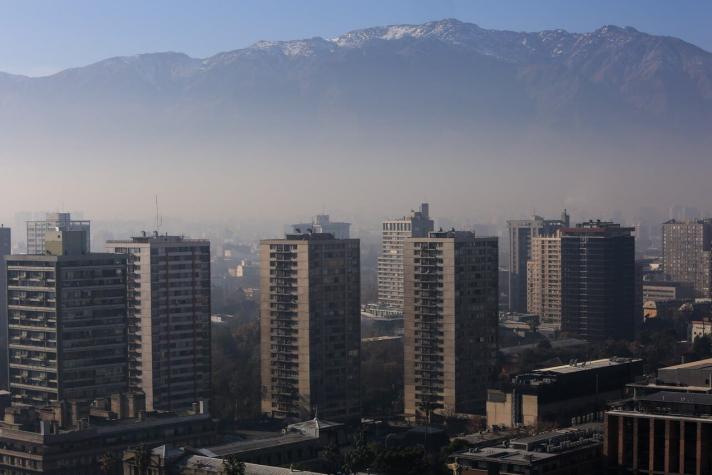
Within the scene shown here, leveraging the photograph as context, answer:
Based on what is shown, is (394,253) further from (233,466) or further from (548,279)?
(233,466)

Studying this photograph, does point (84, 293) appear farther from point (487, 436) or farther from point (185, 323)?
point (487, 436)

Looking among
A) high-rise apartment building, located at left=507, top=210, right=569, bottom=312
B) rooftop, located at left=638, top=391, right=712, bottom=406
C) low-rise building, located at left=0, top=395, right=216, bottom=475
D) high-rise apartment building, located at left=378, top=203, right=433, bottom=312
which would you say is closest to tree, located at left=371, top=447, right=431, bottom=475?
rooftop, located at left=638, top=391, right=712, bottom=406

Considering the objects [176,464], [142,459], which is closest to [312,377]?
[176,464]

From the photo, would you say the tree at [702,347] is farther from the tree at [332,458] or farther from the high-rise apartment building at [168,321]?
the tree at [332,458]

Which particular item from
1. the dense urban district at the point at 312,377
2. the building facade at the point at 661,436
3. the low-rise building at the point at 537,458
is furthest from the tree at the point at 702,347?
the building facade at the point at 661,436

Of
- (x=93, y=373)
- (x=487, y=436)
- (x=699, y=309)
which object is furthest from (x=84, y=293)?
(x=699, y=309)

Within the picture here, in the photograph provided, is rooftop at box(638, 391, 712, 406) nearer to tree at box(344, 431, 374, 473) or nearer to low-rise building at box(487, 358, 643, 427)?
tree at box(344, 431, 374, 473)
